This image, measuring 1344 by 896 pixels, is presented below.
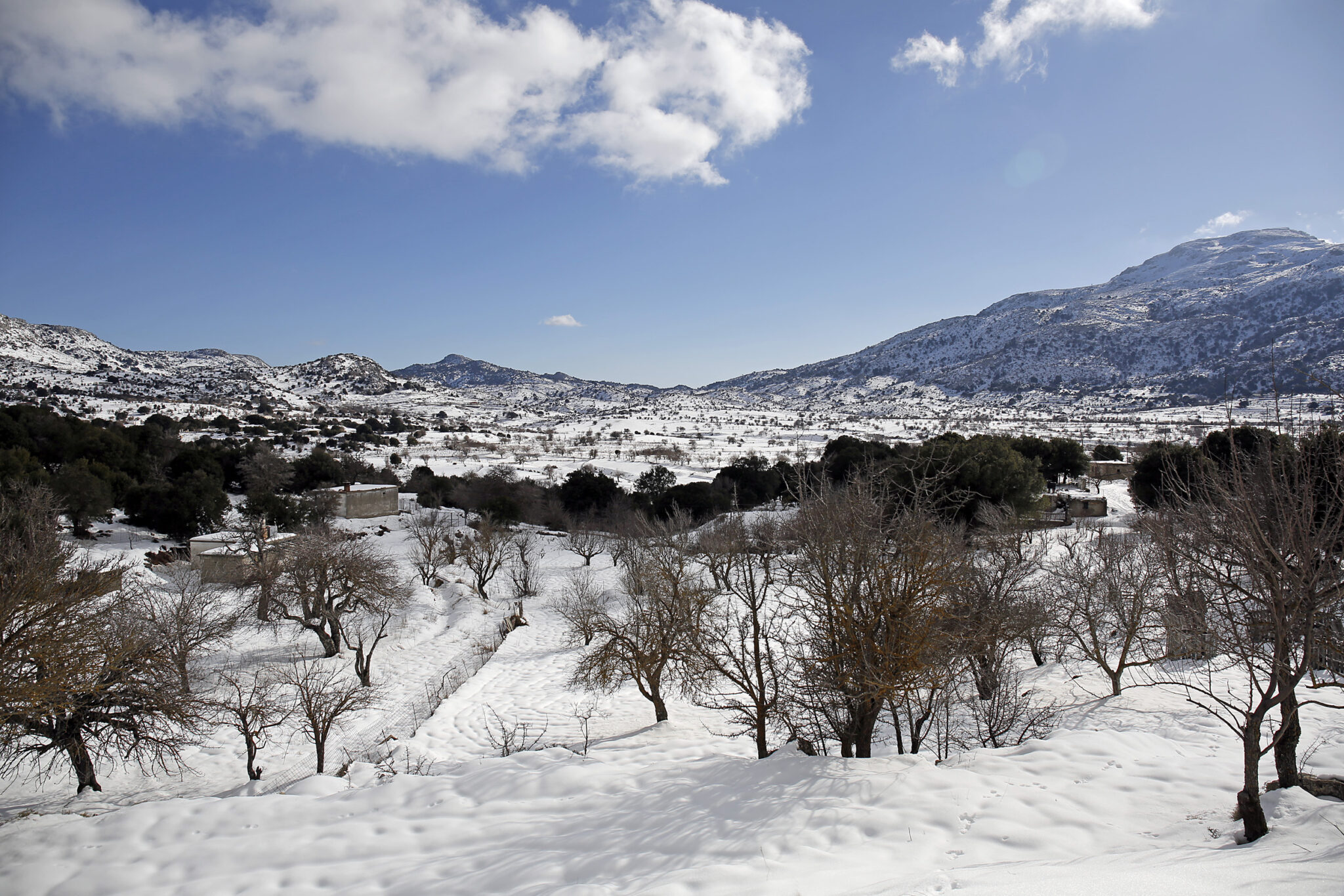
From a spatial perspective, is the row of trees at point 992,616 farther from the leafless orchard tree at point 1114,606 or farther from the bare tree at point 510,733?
the bare tree at point 510,733

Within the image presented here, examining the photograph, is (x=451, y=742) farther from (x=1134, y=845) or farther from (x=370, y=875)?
(x=1134, y=845)

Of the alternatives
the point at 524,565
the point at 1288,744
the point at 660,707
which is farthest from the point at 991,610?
the point at 524,565

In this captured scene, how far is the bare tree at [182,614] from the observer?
52.4 ft

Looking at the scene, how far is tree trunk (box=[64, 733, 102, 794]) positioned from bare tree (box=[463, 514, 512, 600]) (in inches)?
858

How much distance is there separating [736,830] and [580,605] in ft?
70.3

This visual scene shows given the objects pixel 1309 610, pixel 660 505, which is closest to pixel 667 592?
pixel 1309 610

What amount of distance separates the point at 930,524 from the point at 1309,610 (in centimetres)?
473

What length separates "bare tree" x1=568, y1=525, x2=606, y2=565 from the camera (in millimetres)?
43438

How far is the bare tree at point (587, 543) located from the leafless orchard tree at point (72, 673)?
29150 mm

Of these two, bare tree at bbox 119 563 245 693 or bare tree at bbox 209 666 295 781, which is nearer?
bare tree at bbox 209 666 295 781

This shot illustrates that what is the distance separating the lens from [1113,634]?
20.9 meters

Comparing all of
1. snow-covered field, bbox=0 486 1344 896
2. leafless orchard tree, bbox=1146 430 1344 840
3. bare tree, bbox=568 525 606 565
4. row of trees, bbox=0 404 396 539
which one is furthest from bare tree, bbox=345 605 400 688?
leafless orchard tree, bbox=1146 430 1344 840

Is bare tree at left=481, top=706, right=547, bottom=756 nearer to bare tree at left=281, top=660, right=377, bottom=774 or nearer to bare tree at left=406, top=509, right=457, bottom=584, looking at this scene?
bare tree at left=281, top=660, right=377, bottom=774

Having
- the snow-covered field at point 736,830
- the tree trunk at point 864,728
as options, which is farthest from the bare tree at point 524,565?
the tree trunk at point 864,728
